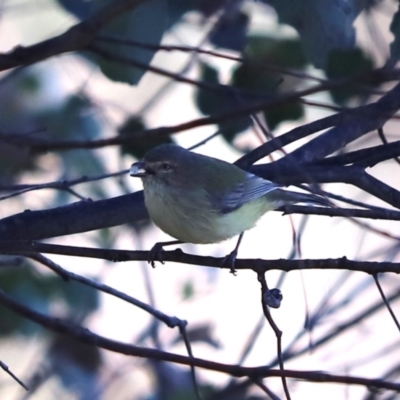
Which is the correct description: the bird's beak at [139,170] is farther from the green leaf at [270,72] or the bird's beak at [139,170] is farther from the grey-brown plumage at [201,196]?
the green leaf at [270,72]

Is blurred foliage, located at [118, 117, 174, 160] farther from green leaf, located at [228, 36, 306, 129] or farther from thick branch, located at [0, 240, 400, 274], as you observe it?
thick branch, located at [0, 240, 400, 274]

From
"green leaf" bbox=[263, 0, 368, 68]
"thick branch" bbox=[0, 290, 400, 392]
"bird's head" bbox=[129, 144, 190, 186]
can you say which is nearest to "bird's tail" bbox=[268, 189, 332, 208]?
"bird's head" bbox=[129, 144, 190, 186]

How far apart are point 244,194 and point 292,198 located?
27 centimetres

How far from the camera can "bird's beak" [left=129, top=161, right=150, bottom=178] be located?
3414 millimetres

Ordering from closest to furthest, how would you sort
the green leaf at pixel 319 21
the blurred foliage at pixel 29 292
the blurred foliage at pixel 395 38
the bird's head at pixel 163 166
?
the blurred foliage at pixel 395 38
the green leaf at pixel 319 21
the bird's head at pixel 163 166
the blurred foliage at pixel 29 292

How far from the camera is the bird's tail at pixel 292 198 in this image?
3648 mm

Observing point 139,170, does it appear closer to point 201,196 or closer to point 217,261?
point 201,196

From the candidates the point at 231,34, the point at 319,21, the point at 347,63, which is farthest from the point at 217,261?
the point at 231,34

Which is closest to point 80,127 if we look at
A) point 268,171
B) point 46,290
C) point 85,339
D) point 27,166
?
point 27,166

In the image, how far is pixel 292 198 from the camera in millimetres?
3816

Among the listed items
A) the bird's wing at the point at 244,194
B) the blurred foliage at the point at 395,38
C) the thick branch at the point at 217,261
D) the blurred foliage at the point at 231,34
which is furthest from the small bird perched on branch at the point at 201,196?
the blurred foliage at the point at 395,38

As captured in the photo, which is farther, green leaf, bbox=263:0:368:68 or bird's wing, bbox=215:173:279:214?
bird's wing, bbox=215:173:279:214

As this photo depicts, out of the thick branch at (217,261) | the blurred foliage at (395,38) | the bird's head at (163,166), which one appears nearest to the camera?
the thick branch at (217,261)

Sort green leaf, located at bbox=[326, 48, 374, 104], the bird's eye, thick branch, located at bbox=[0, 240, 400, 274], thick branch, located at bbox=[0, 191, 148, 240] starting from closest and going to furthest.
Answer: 1. thick branch, located at bbox=[0, 240, 400, 274]
2. thick branch, located at bbox=[0, 191, 148, 240]
3. green leaf, located at bbox=[326, 48, 374, 104]
4. the bird's eye
